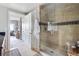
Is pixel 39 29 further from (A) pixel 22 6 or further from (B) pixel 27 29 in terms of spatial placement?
(A) pixel 22 6

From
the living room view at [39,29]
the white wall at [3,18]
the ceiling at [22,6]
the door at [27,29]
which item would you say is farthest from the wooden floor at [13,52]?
the ceiling at [22,6]

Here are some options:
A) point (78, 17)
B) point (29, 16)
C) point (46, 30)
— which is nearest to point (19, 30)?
point (29, 16)

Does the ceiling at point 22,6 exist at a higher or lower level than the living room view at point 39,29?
higher

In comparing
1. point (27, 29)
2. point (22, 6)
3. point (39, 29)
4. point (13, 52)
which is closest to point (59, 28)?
point (39, 29)

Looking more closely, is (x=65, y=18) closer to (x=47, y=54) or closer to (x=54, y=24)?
(x=54, y=24)

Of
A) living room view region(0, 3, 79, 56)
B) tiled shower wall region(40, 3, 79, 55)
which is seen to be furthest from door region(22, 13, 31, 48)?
tiled shower wall region(40, 3, 79, 55)

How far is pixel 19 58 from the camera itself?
162 centimetres

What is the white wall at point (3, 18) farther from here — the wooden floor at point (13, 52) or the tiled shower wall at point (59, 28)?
the tiled shower wall at point (59, 28)

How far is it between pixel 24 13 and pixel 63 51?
72 centimetres

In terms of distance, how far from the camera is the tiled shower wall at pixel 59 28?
1562 millimetres

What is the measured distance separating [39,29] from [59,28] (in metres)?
0.26

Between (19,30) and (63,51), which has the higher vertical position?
(19,30)

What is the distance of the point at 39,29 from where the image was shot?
1597 millimetres

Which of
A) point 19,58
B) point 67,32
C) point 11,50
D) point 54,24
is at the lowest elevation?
point 19,58
